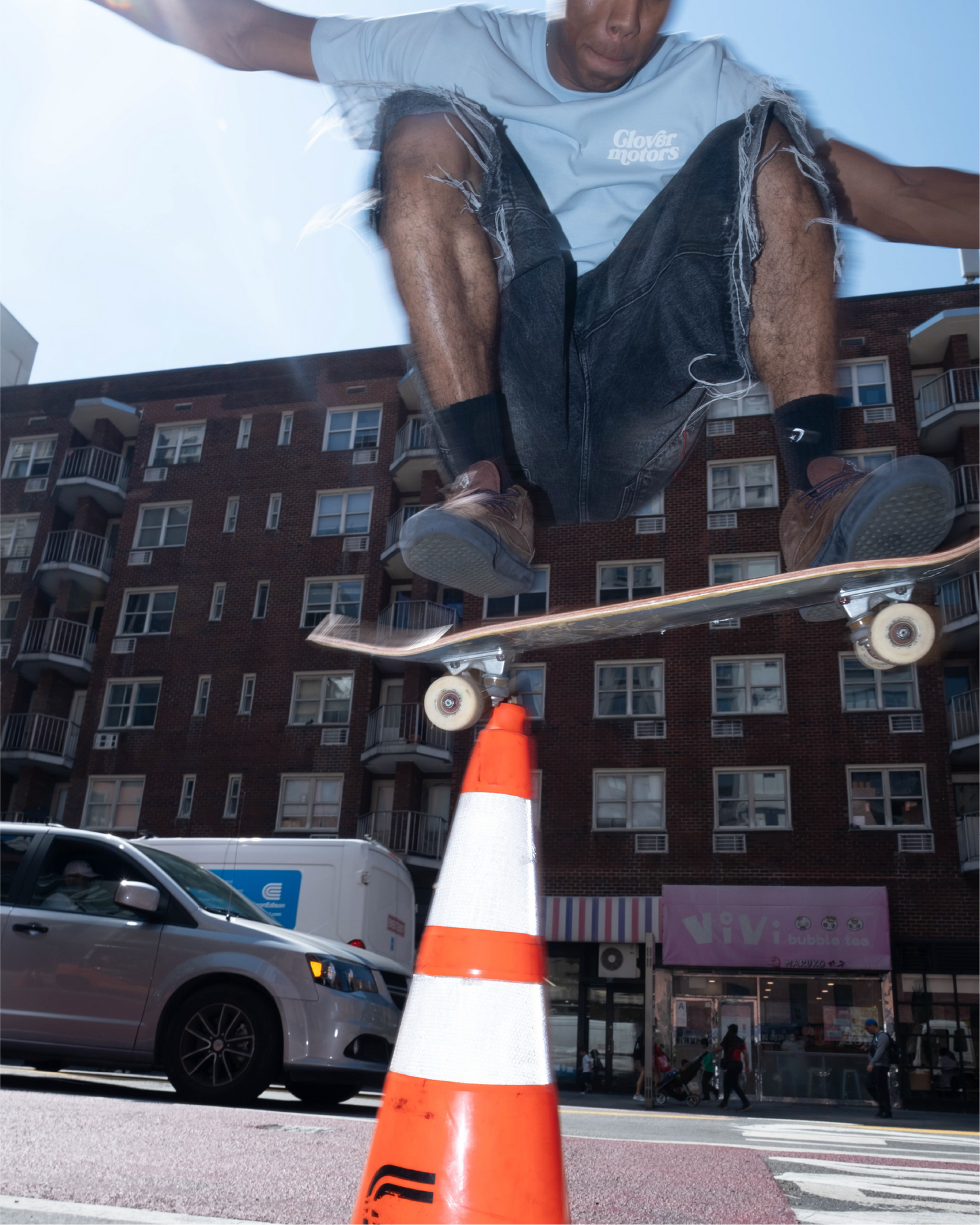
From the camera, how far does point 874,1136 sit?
6531mm

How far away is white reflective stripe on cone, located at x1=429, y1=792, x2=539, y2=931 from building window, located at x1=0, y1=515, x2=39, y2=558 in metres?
29.8

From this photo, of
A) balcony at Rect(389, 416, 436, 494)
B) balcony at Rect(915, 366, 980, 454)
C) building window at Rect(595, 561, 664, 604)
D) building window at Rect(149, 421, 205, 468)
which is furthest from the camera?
building window at Rect(149, 421, 205, 468)

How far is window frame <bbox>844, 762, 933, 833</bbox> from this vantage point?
19.8 m

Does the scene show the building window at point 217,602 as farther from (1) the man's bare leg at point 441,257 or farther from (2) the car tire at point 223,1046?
(1) the man's bare leg at point 441,257

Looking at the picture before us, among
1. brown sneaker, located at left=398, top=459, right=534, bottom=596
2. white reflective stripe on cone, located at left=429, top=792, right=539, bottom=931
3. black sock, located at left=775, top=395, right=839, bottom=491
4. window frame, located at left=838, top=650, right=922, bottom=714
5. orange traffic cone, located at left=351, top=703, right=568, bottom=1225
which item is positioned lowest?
orange traffic cone, located at left=351, top=703, right=568, bottom=1225

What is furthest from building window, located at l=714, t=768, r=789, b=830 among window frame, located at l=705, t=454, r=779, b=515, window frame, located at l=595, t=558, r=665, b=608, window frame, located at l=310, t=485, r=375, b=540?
window frame, located at l=310, t=485, r=375, b=540

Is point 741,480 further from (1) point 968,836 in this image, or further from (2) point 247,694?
(2) point 247,694

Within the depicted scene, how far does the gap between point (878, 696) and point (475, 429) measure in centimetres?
1993

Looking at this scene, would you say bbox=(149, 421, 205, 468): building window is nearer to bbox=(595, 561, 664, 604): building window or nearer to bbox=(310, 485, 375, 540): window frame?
bbox=(310, 485, 375, 540): window frame

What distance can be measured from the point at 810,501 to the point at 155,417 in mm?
28652

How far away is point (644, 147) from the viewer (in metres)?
2.64

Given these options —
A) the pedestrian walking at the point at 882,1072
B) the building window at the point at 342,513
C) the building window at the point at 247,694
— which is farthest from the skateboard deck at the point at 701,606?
the building window at the point at 342,513

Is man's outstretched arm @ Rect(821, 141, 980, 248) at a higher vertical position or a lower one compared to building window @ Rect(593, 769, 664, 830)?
lower

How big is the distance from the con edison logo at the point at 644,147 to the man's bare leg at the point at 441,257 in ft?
1.24
